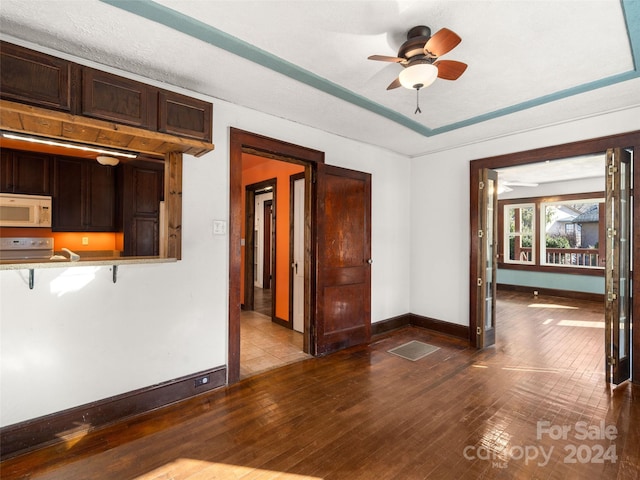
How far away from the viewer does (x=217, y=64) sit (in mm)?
2367

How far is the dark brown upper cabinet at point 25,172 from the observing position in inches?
162

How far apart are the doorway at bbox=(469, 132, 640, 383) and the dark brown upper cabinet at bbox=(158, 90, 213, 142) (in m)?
3.51

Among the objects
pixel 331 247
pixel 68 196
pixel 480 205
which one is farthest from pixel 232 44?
pixel 68 196

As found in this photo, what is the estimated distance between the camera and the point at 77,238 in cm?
485

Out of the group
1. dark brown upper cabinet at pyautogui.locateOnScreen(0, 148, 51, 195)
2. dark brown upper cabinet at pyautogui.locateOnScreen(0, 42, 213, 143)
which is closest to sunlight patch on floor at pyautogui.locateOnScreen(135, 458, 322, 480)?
dark brown upper cabinet at pyautogui.locateOnScreen(0, 42, 213, 143)

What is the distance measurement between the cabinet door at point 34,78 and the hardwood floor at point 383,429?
2263 mm

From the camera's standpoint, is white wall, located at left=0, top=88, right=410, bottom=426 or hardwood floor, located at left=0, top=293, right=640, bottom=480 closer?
hardwood floor, located at left=0, top=293, right=640, bottom=480

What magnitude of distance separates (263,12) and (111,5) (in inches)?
35.1

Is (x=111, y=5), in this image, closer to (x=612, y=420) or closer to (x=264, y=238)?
(x=612, y=420)

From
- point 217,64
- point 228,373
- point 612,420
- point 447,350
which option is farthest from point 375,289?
point 217,64

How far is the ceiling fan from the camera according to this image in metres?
1.92

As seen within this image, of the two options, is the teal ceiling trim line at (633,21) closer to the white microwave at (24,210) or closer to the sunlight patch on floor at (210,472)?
the sunlight patch on floor at (210,472)

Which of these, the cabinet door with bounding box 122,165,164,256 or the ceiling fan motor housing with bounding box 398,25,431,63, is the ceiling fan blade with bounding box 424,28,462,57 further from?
the cabinet door with bounding box 122,165,164,256

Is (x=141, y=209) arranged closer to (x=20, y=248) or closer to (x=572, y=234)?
(x=20, y=248)
